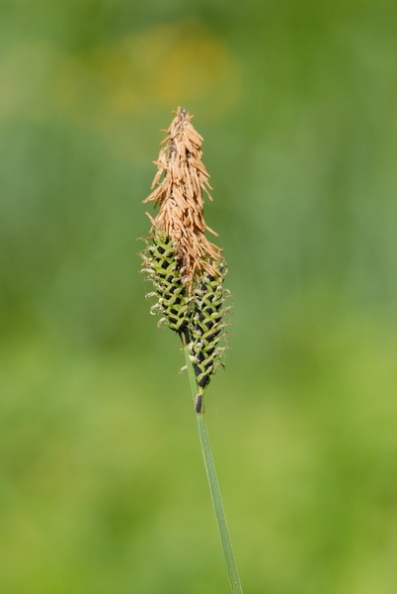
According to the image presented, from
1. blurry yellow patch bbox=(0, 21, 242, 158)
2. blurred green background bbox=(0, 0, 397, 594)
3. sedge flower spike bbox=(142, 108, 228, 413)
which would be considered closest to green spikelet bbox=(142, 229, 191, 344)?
sedge flower spike bbox=(142, 108, 228, 413)

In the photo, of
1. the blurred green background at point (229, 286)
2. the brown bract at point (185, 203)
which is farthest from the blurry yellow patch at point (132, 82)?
the brown bract at point (185, 203)

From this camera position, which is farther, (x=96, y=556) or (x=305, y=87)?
(x=305, y=87)

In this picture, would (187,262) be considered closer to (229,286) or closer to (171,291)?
(171,291)

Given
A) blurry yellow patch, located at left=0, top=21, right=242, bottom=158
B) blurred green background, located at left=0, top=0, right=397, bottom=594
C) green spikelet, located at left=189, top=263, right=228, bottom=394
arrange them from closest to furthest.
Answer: green spikelet, located at left=189, top=263, right=228, bottom=394
blurred green background, located at left=0, top=0, right=397, bottom=594
blurry yellow patch, located at left=0, top=21, right=242, bottom=158

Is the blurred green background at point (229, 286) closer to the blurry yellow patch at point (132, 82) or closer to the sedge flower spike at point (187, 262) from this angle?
the blurry yellow patch at point (132, 82)

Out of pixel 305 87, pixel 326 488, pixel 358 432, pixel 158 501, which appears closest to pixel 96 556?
pixel 158 501

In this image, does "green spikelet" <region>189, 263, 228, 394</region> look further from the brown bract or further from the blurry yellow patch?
the blurry yellow patch

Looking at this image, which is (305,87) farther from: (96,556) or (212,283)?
(212,283)
